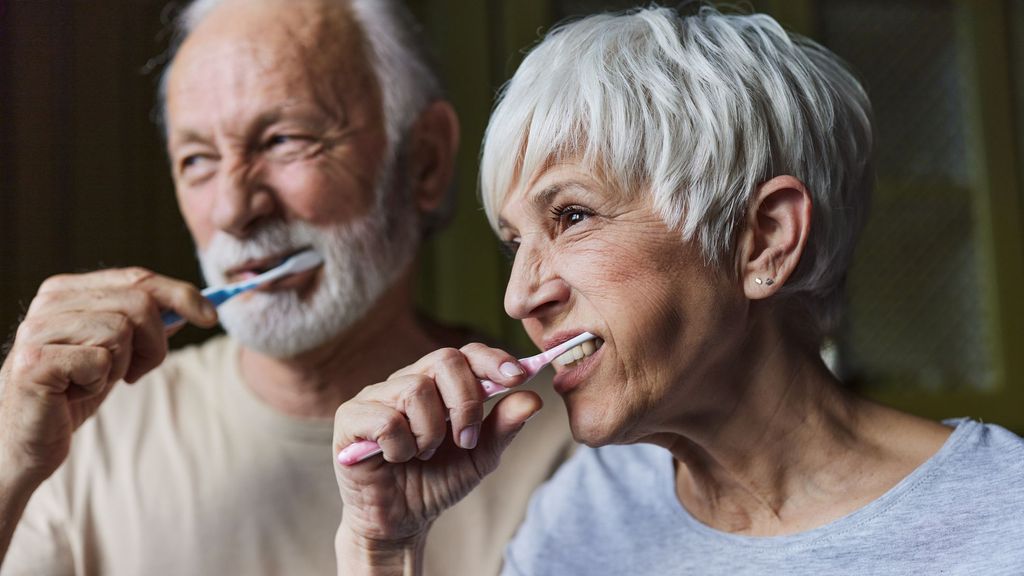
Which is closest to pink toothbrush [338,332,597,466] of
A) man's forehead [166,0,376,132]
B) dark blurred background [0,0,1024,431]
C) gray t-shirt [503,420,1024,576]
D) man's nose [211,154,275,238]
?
gray t-shirt [503,420,1024,576]

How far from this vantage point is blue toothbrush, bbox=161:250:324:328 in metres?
1.36

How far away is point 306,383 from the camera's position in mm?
1558

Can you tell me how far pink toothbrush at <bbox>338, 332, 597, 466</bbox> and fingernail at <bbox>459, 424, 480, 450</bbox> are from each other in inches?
1.3

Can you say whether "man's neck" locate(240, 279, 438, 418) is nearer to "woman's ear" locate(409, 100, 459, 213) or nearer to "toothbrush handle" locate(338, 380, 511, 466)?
"woman's ear" locate(409, 100, 459, 213)

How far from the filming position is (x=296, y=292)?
4.85ft

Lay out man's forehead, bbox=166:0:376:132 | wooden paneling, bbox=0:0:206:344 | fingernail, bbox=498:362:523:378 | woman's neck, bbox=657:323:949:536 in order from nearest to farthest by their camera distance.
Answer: fingernail, bbox=498:362:523:378 < woman's neck, bbox=657:323:949:536 < man's forehead, bbox=166:0:376:132 < wooden paneling, bbox=0:0:206:344

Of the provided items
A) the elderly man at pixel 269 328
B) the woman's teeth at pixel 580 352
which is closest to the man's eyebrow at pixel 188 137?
the elderly man at pixel 269 328

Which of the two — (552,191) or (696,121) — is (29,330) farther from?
(696,121)

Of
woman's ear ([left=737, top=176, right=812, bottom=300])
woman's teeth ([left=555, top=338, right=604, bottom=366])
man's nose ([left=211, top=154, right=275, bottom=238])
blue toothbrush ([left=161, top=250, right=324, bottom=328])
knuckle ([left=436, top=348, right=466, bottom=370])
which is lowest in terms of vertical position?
woman's teeth ([left=555, top=338, right=604, bottom=366])

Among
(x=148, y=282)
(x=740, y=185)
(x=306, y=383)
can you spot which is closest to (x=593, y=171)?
(x=740, y=185)

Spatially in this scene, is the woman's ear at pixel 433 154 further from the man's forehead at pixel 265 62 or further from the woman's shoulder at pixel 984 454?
the woman's shoulder at pixel 984 454

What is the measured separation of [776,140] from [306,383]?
83cm

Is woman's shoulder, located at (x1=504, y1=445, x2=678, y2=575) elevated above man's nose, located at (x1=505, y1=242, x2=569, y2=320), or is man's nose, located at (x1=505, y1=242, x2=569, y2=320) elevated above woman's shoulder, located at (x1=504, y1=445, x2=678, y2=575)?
man's nose, located at (x1=505, y1=242, x2=569, y2=320)

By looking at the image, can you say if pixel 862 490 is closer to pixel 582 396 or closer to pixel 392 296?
pixel 582 396
